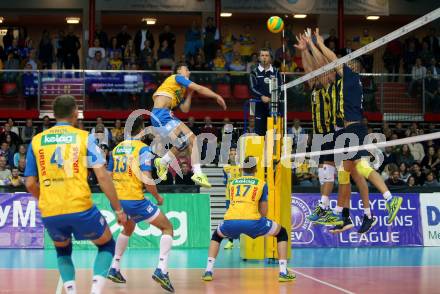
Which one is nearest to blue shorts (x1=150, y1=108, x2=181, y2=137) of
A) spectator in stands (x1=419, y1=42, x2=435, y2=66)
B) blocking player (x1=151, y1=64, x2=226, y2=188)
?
blocking player (x1=151, y1=64, x2=226, y2=188)

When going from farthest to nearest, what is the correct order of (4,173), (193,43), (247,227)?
1. (193,43)
2. (4,173)
3. (247,227)

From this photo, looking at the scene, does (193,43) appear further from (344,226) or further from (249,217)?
(344,226)

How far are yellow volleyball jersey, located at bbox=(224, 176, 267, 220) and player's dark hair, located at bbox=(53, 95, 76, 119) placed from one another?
15.6ft

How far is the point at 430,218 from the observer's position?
65.1 ft

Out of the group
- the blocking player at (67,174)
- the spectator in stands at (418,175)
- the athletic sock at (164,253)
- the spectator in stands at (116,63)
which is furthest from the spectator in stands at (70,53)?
the blocking player at (67,174)

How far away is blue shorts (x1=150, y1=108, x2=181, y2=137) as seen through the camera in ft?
42.9

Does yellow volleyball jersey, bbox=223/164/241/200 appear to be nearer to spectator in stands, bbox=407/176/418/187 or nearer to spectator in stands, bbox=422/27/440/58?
spectator in stands, bbox=407/176/418/187

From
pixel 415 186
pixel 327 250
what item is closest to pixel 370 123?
pixel 415 186

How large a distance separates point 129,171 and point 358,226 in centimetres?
877

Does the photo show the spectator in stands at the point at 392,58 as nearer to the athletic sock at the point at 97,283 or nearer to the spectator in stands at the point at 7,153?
the spectator in stands at the point at 7,153

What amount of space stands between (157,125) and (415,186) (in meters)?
9.40

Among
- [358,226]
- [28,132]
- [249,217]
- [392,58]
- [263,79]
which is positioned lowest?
[358,226]

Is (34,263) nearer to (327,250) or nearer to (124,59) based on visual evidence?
(327,250)

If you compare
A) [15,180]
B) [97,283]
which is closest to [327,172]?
[97,283]
